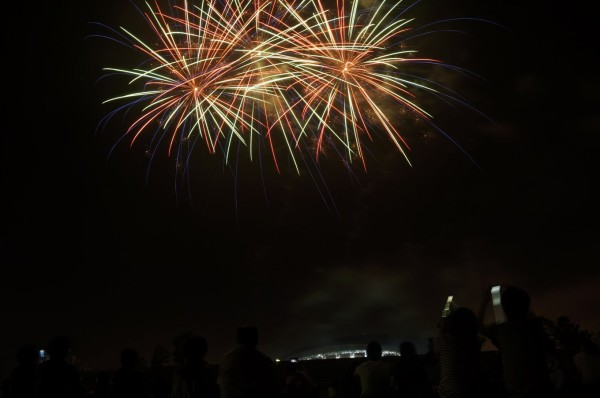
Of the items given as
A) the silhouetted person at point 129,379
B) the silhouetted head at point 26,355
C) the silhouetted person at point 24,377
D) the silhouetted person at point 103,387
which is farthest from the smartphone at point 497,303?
the silhouetted head at point 26,355

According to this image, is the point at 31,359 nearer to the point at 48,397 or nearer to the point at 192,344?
the point at 48,397

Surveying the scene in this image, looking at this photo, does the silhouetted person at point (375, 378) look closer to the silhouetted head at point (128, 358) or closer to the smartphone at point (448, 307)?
the smartphone at point (448, 307)

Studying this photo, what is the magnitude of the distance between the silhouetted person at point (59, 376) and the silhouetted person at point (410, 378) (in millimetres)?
3609

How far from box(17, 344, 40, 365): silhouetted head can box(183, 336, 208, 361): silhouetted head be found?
2.17 metres

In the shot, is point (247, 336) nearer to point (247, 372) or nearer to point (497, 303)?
point (247, 372)

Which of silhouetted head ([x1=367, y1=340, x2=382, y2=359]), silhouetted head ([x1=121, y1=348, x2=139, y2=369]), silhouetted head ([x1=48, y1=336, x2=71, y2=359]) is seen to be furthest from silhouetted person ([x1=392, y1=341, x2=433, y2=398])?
silhouetted head ([x1=48, y1=336, x2=71, y2=359])

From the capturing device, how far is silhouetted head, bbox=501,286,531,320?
14.4ft

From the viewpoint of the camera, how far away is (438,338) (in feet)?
15.9

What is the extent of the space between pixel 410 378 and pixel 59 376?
12.9ft

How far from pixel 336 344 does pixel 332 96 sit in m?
65.6

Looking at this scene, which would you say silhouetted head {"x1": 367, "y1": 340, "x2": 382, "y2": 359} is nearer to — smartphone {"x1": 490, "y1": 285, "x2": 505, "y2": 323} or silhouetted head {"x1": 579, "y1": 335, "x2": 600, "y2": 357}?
smartphone {"x1": 490, "y1": 285, "x2": 505, "y2": 323}

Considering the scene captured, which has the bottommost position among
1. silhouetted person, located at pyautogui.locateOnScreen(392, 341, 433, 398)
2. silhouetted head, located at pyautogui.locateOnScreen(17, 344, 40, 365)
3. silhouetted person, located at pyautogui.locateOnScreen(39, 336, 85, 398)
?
silhouetted person, located at pyautogui.locateOnScreen(392, 341, 433, 398)

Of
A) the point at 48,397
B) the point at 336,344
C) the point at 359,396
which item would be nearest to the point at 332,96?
the point at 359,396

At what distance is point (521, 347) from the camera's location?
423 cm
